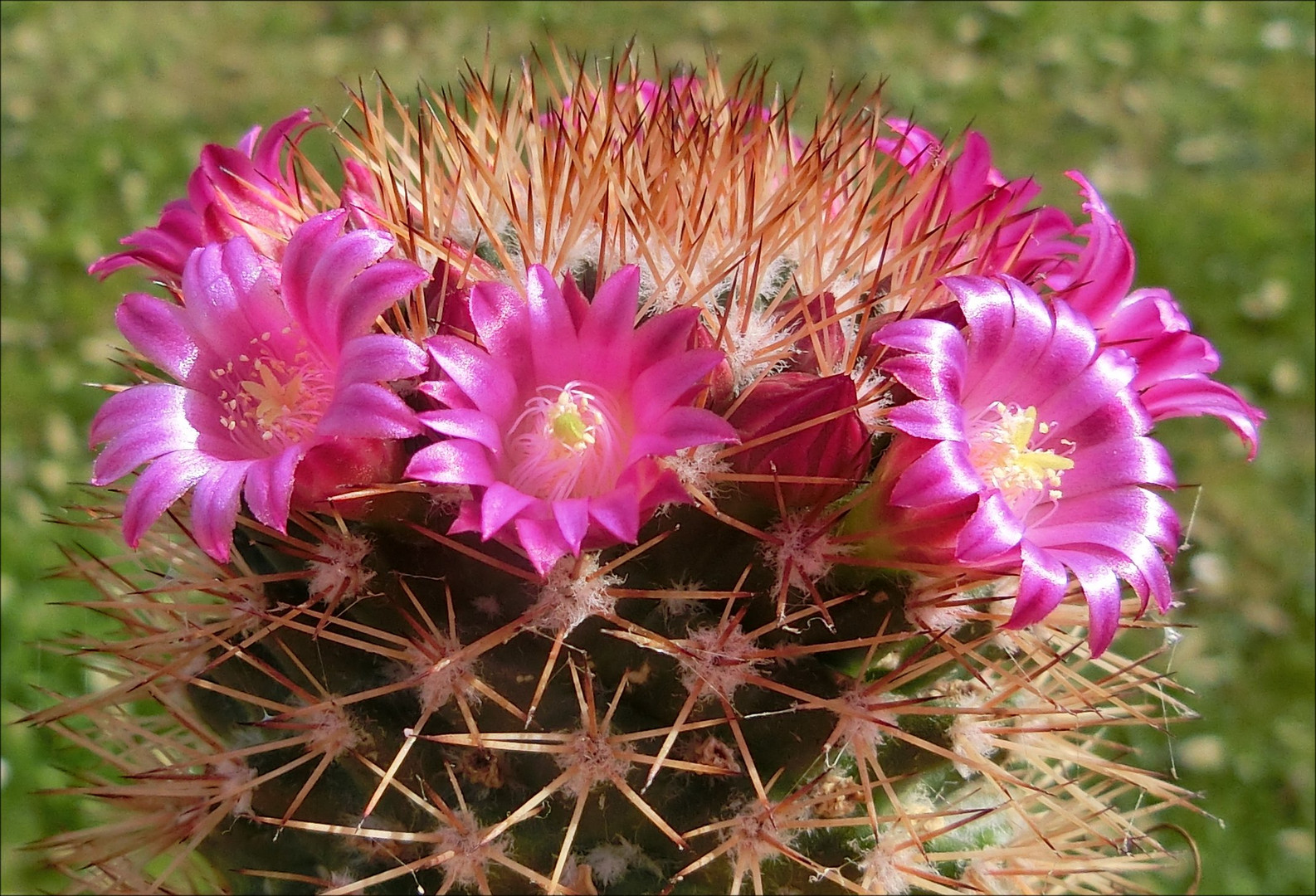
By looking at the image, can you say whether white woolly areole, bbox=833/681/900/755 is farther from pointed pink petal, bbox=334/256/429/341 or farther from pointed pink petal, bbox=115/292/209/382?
pointed pink petal, bbox=115/292/209/382

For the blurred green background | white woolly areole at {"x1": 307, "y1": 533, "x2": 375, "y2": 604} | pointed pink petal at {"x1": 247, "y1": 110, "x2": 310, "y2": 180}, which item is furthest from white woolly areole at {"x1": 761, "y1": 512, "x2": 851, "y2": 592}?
the blurred green background

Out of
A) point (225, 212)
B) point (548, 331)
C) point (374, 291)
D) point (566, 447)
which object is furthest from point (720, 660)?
point (225, 212)

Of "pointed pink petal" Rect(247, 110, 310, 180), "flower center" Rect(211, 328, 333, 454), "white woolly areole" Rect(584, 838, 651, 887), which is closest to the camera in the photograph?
"flower center" Rect(211, 328, 333, 454)

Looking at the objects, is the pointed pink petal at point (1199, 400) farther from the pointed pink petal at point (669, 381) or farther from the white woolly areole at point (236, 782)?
the white woolly areole at point (236, 782)

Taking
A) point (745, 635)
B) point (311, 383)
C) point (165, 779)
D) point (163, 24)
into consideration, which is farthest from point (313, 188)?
point (163, 24)

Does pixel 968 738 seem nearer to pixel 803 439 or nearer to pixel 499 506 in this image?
pixel 803 439

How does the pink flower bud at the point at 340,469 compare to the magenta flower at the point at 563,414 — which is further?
the pink flower bud at the point at 340,469

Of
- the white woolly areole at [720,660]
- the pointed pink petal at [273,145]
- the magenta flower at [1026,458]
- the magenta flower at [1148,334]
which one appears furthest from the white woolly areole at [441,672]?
the magenta flower at [1148,334]
